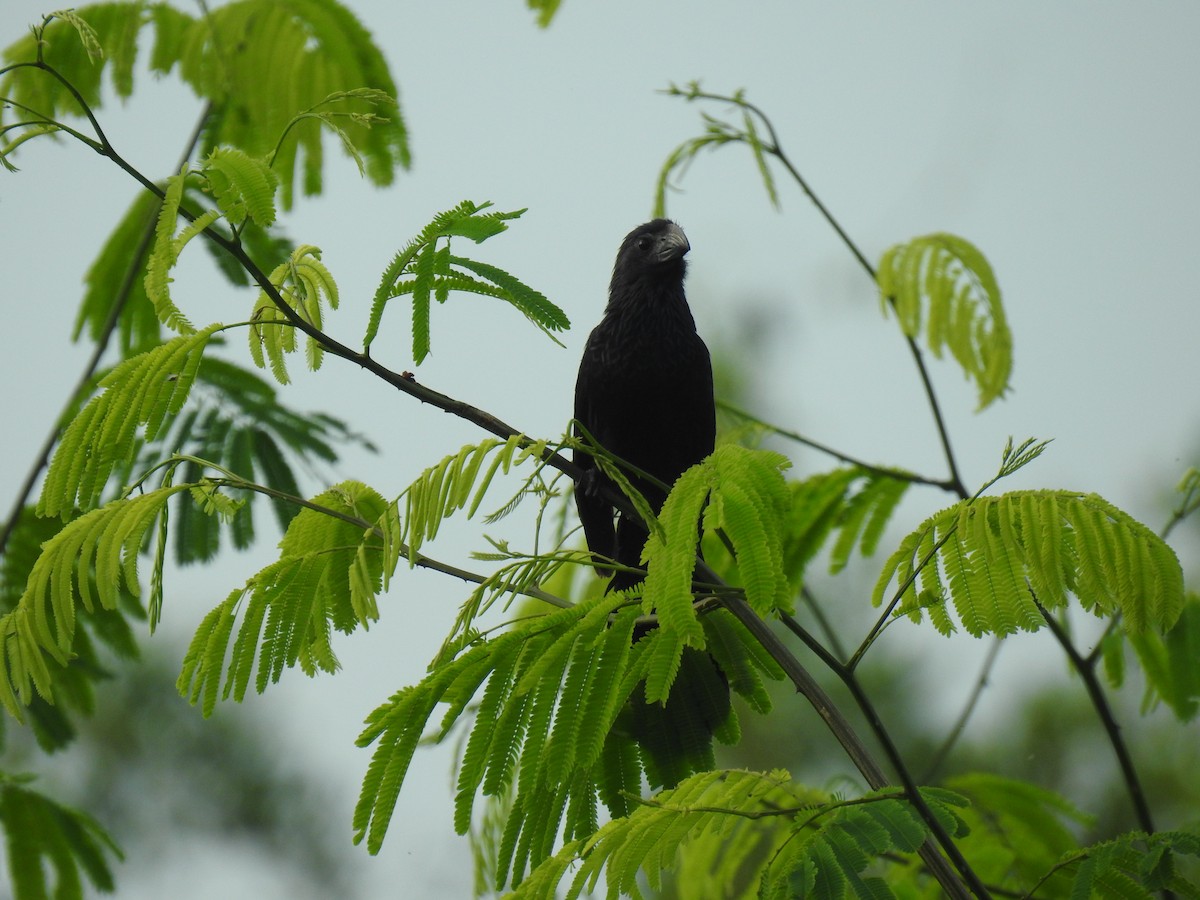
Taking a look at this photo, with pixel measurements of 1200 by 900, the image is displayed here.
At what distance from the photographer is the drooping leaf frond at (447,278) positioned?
1946mm

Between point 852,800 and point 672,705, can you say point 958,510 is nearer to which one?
point 852,800

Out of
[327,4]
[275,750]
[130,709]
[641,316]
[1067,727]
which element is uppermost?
[327,4]

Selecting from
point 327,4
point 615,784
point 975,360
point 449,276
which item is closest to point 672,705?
point 615,784

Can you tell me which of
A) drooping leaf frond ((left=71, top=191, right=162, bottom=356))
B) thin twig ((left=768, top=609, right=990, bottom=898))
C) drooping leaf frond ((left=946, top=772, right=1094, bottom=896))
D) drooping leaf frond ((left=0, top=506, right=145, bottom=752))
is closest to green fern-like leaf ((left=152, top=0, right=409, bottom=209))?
drooping leaf frond ((left=71, top=191, right=162, bottom=356))

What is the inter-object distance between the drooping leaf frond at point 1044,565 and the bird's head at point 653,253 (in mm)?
2332

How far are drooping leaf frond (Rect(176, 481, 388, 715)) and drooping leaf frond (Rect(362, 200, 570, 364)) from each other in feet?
1.21

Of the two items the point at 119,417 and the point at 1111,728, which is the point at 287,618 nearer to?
the point at 119,417

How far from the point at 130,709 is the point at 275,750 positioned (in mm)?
1695

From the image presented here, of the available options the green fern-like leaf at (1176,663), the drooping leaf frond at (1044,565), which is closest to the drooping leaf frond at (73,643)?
the drooping leaf frond at (1044,565)

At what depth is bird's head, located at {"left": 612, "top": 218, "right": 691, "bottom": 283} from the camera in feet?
13.3

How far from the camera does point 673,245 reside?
4098 mm

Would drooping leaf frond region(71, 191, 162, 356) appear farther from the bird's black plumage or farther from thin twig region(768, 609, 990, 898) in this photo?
thin twig region(768, 609, 990, 898)

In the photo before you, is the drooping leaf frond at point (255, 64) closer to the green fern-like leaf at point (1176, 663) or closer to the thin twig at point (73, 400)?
the thin twig at point (73, 400)

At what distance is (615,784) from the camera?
2264mm
